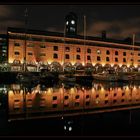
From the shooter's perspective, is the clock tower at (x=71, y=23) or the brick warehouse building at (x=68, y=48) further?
the clock tower at (x=71, y=23)

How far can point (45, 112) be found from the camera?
14523 mm

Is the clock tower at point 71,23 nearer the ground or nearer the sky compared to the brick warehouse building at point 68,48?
nearer the sky

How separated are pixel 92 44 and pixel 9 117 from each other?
5977 centimetres

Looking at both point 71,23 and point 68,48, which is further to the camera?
point 71,23

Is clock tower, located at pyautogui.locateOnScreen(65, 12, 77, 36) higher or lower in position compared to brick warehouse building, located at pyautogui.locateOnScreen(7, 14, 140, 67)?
higher

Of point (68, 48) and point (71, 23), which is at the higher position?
point (71, 23)

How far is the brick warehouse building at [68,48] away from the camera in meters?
59.0

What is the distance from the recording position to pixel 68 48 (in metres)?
67.3

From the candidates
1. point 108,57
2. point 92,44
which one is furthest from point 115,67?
point 92,44

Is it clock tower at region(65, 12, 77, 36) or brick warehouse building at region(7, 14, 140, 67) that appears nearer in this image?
brick warehouse building at region(7, 14, 140, 67)

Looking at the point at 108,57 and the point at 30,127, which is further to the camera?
the point at 108,57

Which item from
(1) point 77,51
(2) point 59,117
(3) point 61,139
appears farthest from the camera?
(1) point 77,51

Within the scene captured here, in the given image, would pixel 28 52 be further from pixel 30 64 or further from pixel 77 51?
pixel 77 51

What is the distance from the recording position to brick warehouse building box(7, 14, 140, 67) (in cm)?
5900
